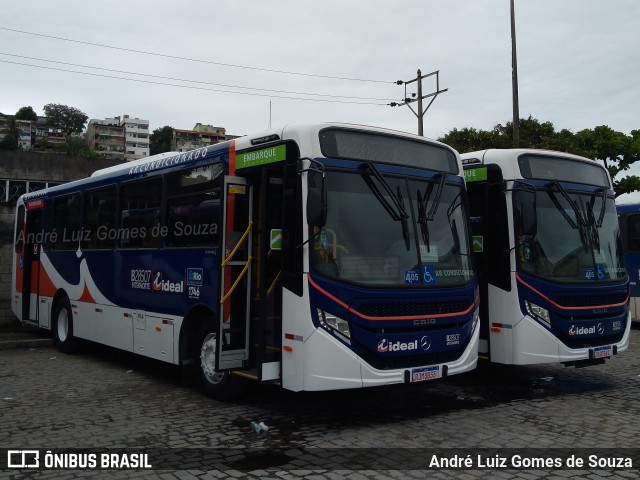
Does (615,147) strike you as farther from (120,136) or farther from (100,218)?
(120,136)

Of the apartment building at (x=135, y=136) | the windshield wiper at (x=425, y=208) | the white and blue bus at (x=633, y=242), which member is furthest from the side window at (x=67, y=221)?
the apartment building at (x=135, y=136)

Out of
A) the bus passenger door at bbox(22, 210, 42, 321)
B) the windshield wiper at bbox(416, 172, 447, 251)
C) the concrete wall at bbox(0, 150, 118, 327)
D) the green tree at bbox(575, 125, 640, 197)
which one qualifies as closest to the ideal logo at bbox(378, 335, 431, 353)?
the windshield wiper at bbox(416, 172, 447, 251)

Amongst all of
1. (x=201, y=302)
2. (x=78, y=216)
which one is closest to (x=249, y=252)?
(x=201, y=302)

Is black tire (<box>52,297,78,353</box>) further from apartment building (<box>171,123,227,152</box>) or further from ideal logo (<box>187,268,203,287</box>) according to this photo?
apartment building (<box>171,123,227,152</box>)

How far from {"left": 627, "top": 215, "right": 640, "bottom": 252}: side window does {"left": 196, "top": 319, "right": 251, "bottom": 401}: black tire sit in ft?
41.7

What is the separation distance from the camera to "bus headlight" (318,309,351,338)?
648 centimetres

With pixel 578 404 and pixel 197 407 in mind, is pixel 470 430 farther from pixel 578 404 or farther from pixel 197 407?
pixel 197 407

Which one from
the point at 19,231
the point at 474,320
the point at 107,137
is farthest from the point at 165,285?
the point at 107,137

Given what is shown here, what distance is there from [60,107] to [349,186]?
147 meters

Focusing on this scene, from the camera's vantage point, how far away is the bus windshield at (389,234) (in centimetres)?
662

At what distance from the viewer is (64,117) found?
13812 cm

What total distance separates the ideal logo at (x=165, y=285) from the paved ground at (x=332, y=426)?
4.66 feet

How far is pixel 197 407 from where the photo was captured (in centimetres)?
780

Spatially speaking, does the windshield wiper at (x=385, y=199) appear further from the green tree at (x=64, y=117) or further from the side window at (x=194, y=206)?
the green tree at (x=64, y=117)
